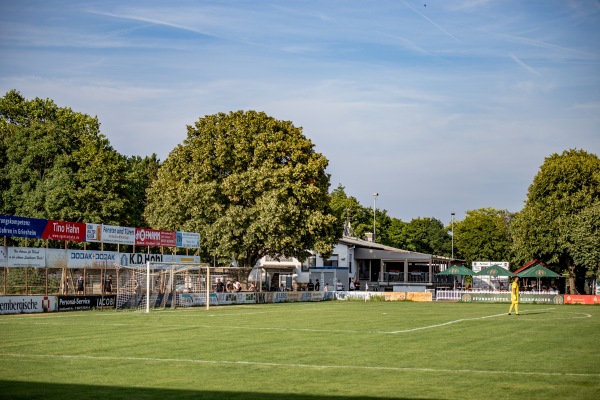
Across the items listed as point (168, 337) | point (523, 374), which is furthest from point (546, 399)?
point (168, 337)

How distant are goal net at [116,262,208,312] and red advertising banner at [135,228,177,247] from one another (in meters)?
2.67

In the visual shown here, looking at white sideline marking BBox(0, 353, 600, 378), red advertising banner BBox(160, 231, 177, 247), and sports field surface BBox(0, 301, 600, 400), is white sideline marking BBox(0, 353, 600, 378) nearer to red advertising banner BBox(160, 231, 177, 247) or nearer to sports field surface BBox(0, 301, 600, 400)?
sports field surface BBox(0, 301, 600, 400)

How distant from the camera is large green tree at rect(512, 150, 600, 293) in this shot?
239ft

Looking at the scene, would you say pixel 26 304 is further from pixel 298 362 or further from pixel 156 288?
pixel 298 362

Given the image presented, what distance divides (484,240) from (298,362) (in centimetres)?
12191

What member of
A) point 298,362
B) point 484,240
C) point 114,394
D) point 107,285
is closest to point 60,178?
point 107,285

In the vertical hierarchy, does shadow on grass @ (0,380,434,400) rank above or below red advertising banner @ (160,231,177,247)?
below

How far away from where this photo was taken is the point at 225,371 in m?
16.4

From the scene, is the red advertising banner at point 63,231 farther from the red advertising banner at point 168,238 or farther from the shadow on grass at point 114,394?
the shadow on grass at point 114,394

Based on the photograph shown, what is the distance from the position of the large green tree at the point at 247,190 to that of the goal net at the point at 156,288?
9883mm

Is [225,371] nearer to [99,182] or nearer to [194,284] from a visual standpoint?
[194,284]

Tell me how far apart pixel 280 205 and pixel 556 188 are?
30.4 meters

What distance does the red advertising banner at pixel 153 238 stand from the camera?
53.7 m

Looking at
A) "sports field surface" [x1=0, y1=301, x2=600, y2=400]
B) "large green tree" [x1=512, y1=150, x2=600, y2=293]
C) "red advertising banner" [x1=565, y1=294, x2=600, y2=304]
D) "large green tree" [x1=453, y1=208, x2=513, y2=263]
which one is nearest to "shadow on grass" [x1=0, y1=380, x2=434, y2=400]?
"sports field surface" [x1=0, y1=301, x2=600, y2=400]
